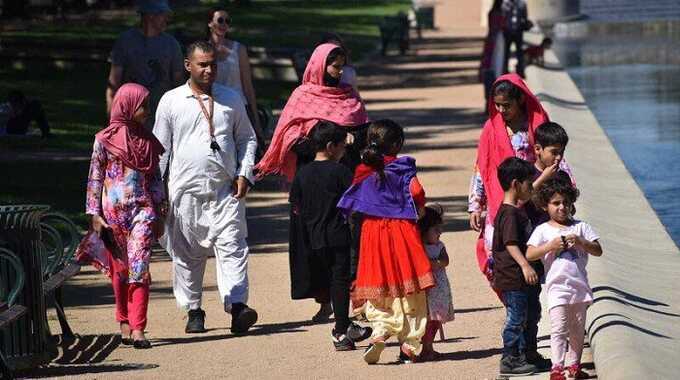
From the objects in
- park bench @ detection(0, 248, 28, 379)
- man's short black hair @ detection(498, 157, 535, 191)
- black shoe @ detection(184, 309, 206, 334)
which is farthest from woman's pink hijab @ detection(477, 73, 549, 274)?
park bench @ detection(0, 248, 28, 379)

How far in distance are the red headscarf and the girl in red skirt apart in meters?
1.35

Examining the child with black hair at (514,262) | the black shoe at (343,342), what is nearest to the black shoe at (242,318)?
the black shoe at (343,342)

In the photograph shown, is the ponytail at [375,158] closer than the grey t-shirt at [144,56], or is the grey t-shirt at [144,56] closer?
the ponytail at [375,158]

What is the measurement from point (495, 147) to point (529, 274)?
1.20m

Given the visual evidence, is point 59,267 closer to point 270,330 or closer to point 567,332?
point 270,330

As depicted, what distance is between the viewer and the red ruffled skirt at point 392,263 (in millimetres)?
8727

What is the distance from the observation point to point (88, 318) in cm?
1050

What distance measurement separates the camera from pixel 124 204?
9.70 meters

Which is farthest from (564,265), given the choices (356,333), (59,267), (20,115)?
(20,115)

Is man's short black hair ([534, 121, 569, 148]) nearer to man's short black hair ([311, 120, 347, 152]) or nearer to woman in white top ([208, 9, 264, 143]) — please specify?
man's short black hair ([311, 120, 347, 152])

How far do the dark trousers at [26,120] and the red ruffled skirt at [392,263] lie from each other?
11.4 meters

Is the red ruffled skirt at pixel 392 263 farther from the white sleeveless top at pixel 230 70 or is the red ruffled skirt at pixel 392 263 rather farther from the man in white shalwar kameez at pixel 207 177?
the white sleeveless top at pixel 230 70

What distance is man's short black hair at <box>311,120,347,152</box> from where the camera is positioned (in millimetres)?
9500

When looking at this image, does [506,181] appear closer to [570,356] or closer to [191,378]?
[570,356]
